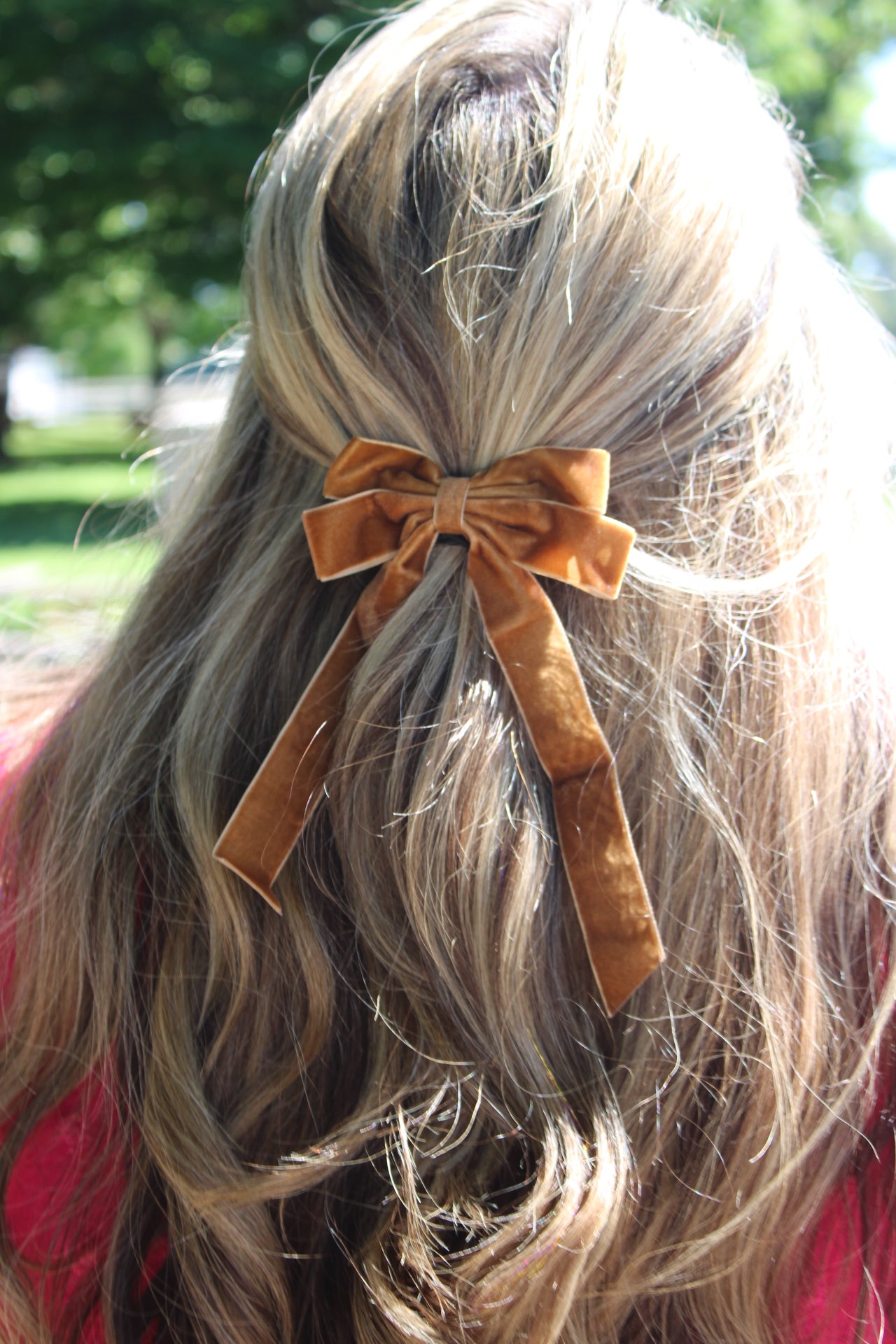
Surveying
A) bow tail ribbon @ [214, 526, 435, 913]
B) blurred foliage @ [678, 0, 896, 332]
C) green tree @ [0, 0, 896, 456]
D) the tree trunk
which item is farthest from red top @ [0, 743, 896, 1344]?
the tree trunk

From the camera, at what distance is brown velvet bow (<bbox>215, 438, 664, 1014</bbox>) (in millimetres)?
952

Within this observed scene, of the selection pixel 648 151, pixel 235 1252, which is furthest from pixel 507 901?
pixel 648 151

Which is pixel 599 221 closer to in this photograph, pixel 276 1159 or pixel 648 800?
pixel 648 800

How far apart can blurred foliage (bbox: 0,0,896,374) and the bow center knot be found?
6403mm

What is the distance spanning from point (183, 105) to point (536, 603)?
10180 mm

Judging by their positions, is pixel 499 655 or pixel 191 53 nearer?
pixel 499 655

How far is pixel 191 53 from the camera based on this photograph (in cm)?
859

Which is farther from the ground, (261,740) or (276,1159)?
(261,740)

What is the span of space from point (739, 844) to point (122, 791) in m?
0.64

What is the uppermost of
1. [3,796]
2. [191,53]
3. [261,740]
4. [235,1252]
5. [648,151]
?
[191,53]

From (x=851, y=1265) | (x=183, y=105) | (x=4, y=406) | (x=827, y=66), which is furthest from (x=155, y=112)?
(x=851, y=1265)

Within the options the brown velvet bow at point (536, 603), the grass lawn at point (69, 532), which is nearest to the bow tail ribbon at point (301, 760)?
the brown velvet bow at point (536, 603)

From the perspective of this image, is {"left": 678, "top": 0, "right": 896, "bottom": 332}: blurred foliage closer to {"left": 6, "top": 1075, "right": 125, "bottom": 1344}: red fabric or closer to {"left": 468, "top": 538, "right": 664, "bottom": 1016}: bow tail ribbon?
{"left": 468, "top": 538, "right": 664, "bottom": 1016}: bow tail ribbon

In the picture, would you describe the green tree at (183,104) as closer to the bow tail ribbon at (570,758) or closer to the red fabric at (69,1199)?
the bow tail ribbon at (570,758)
